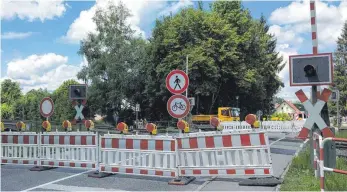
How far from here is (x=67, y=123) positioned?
11.9 meters

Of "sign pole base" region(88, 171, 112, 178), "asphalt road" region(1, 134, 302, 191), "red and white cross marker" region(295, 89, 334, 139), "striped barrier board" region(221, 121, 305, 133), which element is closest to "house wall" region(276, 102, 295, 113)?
"striped barrier board" region(221, 121, 305, 133)

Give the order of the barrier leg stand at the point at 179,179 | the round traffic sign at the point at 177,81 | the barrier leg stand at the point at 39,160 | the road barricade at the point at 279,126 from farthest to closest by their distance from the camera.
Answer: the road barricade at the point at 279,126 < the barrier leg stand at the point at 39,160 < the round traffic sign at the point at 177,81 < the barrier leg stand at the point at 179,179

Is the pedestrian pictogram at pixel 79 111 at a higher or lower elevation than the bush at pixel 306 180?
higher

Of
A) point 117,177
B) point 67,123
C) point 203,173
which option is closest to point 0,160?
point 67,123

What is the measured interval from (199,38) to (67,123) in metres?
32.8

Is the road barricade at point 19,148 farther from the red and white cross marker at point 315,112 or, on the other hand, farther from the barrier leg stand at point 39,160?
the red and white cross marker at point 315,112

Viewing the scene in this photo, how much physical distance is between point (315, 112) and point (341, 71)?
59838 mm

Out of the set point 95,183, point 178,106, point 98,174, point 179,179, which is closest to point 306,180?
point 179,179

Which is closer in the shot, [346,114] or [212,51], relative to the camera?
[212,51]

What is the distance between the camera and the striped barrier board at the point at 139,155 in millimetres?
9118

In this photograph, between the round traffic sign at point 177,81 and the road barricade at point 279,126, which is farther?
the road barricade at point 279,126

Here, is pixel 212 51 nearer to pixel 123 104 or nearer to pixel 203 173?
pixel 123 104

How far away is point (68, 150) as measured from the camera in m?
10.8

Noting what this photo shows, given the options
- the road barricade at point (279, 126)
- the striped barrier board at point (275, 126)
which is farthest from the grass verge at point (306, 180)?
the road barricade at point (279, 126)
